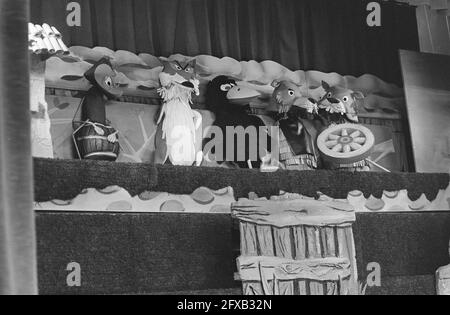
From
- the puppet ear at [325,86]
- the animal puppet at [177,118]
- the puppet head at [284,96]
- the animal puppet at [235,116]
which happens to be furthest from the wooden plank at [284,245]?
the puppet ear at [325,86]

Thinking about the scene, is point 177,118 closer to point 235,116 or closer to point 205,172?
point 235,116

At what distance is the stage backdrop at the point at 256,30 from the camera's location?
3.23 metres

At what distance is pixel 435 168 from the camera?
12.1 ft

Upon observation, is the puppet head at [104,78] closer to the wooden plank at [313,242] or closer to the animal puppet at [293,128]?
the animal puppet at [293,128]

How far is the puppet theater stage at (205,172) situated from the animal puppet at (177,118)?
238 millimetres

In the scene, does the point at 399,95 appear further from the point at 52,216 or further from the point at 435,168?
the point at 52,216

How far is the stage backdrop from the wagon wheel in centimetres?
66

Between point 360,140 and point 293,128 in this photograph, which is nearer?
point 360,140

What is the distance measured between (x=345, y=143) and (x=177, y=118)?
0.72 meters

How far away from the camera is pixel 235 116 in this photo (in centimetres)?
319

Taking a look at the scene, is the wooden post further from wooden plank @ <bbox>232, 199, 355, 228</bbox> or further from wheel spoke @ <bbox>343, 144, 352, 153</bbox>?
wheel spoke @ <bbox>343, 144, 352, 153</bbox>

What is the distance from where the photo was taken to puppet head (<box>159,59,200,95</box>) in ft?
9.94

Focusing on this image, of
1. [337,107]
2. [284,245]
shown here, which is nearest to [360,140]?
[337,107]

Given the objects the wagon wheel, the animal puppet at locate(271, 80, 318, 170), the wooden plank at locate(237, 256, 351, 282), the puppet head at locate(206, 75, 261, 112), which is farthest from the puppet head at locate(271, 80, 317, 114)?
the wooden plank at locate(237, 256, 351, 282)
